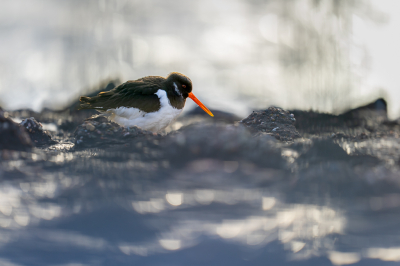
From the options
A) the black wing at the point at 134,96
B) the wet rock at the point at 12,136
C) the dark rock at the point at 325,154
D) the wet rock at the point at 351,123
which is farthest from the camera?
the black wing at the point at 134,96

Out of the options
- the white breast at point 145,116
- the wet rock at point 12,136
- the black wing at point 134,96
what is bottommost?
the wet rock at point 12,136

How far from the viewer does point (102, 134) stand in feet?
Result: 10.3

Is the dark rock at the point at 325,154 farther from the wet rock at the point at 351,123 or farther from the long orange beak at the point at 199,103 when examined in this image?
the long orange beak at the point at 199,103

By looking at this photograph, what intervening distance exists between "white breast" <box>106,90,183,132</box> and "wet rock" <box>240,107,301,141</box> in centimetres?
110

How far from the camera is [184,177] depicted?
3.14 m

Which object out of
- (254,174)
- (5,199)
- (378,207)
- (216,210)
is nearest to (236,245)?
(216,210)

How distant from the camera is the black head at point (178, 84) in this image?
3852 millimetres

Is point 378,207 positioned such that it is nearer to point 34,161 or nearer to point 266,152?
point 266,152

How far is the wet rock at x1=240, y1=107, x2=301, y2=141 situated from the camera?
3361 mm

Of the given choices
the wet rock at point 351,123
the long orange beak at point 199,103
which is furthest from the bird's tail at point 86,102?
the wet rock at point 351,123

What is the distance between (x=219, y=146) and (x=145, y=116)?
126 cm

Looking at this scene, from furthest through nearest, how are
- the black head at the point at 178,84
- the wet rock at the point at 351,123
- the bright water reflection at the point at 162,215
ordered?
the black head at the point at 178,84 < the wet rock at the point at 351,123 < the bright water reflection at the point at 162,215

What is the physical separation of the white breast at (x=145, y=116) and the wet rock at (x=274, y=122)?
3.62 feet

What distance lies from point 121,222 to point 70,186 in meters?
0.76
